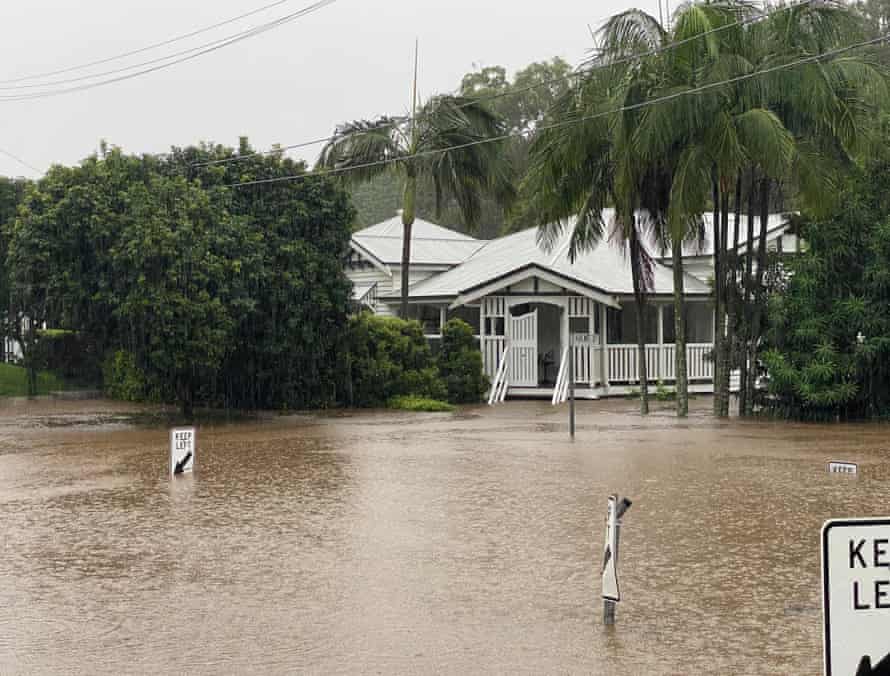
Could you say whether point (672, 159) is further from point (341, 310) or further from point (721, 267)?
point (341, 310)

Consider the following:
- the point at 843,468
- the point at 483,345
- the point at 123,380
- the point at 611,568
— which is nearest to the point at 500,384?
the point at 483,345

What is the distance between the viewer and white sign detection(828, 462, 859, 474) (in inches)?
666

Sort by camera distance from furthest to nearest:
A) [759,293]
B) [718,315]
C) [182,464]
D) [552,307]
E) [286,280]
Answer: [552,307] < [286,280] < [718,315] < [759,293] < [182,464]

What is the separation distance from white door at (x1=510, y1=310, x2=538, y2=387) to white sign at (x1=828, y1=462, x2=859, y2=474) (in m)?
16.7

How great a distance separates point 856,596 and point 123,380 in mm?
34125

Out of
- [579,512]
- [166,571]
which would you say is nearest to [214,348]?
[579,512]

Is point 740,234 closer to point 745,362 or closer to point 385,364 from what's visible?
point 745,362

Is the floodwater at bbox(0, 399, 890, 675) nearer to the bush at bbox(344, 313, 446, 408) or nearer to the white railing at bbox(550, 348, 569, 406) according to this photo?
the bush at bbox(344, 313, 446, 408)

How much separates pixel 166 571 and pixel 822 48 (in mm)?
18892

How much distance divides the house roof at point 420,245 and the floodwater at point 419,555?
1993 centimetres

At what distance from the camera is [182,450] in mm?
17703

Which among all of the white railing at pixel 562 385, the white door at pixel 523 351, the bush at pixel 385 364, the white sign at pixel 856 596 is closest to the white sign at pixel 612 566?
the white sign at pixel 856 596

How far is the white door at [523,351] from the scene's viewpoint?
111 feet

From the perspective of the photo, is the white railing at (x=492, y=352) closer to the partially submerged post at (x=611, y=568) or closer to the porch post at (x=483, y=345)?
the porch post at (x=483, y=345)
